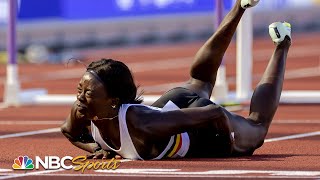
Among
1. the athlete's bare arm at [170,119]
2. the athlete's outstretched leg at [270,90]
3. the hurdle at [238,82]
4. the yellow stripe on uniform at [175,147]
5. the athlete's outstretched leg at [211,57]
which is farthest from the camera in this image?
the hurdle at [238,82]

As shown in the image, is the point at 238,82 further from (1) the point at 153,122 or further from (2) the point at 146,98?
(1) the point at 153,122

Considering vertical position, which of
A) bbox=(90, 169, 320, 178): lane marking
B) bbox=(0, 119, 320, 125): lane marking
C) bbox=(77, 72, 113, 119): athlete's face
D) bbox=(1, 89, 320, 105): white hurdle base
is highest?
bbox=(77, 72, 113, 119): athlete's face

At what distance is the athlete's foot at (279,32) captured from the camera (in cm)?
903

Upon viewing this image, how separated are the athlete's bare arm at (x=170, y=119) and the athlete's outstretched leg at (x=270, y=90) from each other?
2.88 ft

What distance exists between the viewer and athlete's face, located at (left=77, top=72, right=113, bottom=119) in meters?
7.61

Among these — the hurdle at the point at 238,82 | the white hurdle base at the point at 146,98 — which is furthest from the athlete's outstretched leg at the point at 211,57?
the white hurdle base at the point at 146,98

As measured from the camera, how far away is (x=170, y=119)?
25.0ft

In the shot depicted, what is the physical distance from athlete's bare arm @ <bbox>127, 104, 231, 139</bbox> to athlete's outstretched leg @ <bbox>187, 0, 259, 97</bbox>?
A: 92 cm

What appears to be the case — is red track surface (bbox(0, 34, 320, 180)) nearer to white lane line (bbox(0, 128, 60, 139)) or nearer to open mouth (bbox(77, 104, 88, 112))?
white lane line (bbox(0, 128, 60, 139))

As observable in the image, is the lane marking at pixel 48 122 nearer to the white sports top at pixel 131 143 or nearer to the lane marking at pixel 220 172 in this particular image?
the white sports top at pixel 131 143

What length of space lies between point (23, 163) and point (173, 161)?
1.00 m

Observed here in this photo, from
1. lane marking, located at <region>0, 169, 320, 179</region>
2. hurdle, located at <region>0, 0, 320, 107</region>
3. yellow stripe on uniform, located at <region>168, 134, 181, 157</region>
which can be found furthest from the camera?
hurdle, located at <region>0, 0, 320, 107</region>

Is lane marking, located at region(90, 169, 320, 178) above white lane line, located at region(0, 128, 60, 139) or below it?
above

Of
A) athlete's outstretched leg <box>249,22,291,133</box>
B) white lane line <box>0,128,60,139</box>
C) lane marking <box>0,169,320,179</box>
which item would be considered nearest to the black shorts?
athlete's outstretched leg <box>249,22,291,133</box>
